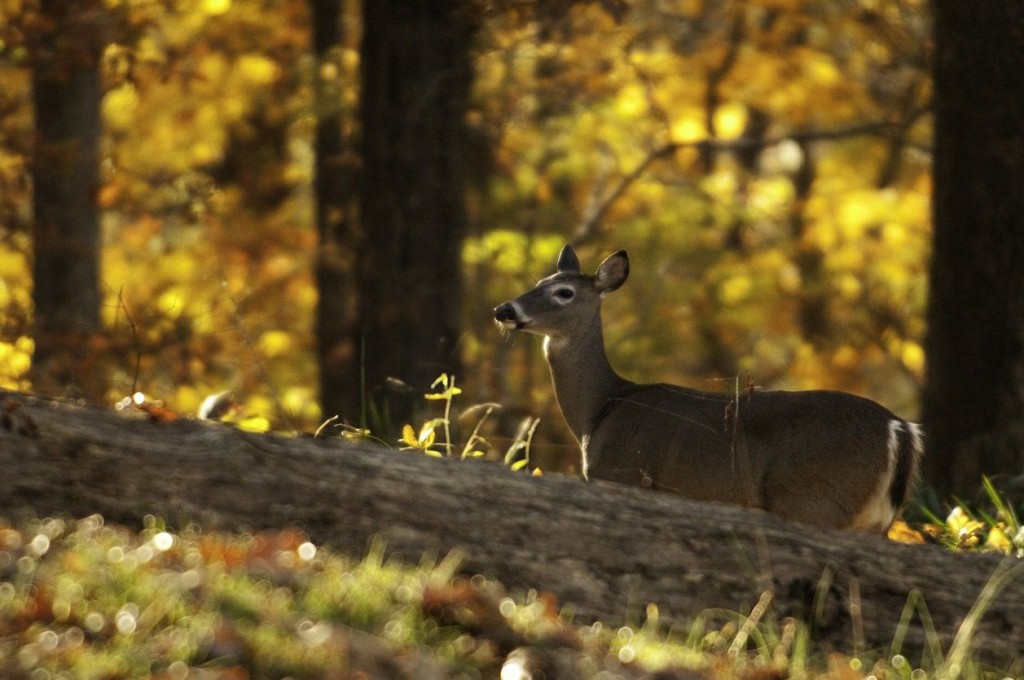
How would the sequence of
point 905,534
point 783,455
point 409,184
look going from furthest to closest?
point 409,184 < point 905,534 < point 783,455

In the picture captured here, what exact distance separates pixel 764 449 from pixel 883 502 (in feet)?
1.75

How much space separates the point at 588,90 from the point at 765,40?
5.13 metres

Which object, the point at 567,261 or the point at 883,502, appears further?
the point at 567,261

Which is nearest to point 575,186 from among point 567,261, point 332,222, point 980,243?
point 332,222

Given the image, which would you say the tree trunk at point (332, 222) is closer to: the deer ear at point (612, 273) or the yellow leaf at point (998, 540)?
the deer ear at point (612, 273)

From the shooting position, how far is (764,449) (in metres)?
6.82

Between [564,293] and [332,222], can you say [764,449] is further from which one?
[332,222]

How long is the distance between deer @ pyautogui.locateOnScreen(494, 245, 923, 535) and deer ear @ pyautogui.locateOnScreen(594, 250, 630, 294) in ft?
1.79

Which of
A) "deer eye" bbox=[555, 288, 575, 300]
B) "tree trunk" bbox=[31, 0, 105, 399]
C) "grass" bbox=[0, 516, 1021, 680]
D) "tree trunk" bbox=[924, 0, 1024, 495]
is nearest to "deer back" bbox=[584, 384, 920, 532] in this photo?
"deer eye" bbox=[555, 288, 575, 300]

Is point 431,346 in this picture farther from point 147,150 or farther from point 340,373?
point 147,150

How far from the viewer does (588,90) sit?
16016mm

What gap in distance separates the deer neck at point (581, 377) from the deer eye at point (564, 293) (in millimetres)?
197

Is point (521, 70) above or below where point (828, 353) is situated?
above

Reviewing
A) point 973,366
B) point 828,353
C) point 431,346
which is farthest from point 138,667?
point 828,353
